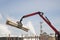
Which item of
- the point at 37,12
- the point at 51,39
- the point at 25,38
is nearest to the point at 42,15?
the point at 37,12

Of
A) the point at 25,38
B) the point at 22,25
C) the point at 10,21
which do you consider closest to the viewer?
the point at 10,21

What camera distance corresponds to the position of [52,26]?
3819 cm

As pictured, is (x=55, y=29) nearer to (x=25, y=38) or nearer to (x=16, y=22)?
(x=16, y=22)

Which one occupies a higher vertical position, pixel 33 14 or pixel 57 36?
pixel 33 14

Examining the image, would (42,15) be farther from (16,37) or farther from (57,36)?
(16,37)

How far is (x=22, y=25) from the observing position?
120 feet

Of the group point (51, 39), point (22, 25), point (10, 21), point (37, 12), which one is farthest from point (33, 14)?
point (51, 39)

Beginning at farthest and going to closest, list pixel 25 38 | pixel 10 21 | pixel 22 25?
pixel 25 38
pixel 22 25
pixel 10 21

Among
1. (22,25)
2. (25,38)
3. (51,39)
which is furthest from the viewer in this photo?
(25,38)

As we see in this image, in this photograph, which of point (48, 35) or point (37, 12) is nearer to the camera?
point (37, 12)

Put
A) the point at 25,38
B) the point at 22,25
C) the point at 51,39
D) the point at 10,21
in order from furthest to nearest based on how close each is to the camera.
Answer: the point at 25,38 → the point at 51,39 → the point at 22,25 → the point at 10,21

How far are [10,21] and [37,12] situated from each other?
21.1 ft

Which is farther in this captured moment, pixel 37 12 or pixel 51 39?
pixel 51 39

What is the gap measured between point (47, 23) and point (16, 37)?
22535 mm
